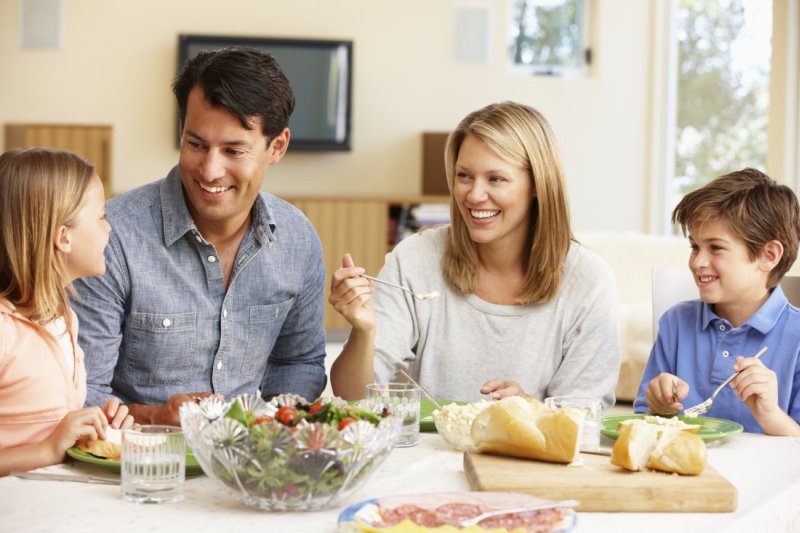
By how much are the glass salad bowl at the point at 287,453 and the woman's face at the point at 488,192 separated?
3.45 ft

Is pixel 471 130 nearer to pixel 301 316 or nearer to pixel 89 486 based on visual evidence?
pixel 301 316

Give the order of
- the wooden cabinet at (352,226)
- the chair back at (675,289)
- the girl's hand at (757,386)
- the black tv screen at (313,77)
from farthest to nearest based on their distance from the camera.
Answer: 1. the black tv screen at (313,77)
2. the wooden cabinet at (352,226)
3. the chair back at (675,289)
4. the girl's hand at (757,386)

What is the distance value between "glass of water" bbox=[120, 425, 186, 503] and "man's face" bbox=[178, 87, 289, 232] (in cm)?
86

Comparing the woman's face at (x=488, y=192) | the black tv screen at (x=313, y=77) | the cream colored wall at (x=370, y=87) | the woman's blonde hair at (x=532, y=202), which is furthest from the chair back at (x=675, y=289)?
the cream colored wall at (x=370, y=87)

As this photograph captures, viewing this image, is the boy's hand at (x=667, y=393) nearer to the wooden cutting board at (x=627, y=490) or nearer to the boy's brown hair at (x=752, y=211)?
the boy's brown hair at (x=752, y=211)

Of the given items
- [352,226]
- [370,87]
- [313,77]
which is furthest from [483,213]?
[370,87]

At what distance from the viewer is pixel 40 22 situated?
6.57m

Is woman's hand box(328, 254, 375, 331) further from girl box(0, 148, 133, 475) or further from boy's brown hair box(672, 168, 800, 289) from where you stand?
boy's brown hair box(672, 168, 800, 289)

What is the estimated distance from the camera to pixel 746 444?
1747mm

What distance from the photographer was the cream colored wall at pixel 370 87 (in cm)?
664

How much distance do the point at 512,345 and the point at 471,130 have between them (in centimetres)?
46

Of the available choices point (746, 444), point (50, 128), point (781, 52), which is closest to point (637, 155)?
point (781, 52)

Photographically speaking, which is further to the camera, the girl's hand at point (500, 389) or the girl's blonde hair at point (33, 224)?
the girl's hand at point (500, 389)

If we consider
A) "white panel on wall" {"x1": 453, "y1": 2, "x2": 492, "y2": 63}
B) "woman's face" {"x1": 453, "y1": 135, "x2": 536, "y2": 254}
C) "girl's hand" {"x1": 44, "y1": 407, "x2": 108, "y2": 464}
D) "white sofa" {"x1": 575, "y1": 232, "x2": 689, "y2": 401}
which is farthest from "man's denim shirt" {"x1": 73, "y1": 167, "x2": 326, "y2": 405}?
"white panel on wall" {"x1": 453, "y1": 2, "x2": 492, "y2": 63}
